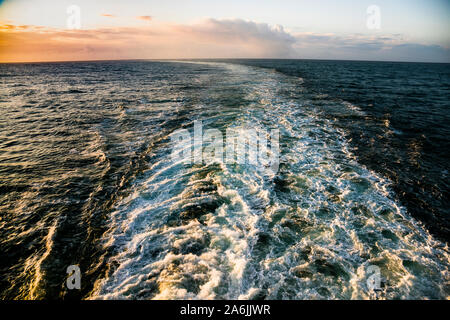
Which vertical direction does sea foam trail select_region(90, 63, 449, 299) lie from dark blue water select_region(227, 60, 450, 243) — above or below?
below

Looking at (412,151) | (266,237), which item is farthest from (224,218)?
(412,151)

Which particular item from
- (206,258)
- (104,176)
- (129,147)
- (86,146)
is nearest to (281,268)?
(206,258)

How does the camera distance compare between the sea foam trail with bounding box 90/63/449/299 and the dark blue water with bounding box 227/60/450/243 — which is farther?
the dark blue water with bounding box 227/60/450/243

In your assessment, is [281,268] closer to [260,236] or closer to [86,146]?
[260,236]

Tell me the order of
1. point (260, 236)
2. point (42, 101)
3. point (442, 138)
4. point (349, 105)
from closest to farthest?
point (260, 236) → point (442, 138) → point (349, 105) → point (42, 101)

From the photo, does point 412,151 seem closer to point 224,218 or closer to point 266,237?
point 266,237

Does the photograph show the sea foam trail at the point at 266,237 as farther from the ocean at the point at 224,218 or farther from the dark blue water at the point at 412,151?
the dark blue water at the point at 412,151

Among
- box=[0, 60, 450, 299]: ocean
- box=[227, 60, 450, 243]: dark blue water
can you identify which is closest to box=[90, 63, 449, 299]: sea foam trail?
box=[0, 60, 450, 299]: ocean

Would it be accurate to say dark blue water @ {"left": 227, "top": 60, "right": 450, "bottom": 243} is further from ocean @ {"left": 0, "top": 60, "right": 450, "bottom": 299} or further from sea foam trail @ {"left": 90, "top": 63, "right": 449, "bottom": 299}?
sea foam trail @ {"left": 90, "top": 63, "right": 449, "bottom": 299}
